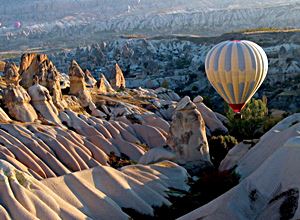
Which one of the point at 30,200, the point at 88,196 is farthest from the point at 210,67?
the point at 30,200

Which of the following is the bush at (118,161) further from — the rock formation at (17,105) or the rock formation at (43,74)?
the rock formation at (43,74)

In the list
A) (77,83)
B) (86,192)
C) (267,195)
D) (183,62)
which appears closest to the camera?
(267,195)

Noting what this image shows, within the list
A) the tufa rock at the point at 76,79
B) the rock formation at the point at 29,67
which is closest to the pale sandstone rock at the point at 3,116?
the tufa rock at the point at 76,79

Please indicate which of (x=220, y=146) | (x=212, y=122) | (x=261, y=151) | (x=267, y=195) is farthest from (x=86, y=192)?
(x=212, y=122)

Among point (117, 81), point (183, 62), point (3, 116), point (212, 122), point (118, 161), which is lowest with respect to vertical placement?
point (183, 62)

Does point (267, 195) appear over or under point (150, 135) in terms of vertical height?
over

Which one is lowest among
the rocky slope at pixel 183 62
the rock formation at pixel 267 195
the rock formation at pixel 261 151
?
the rocky slope at pixel 183 62

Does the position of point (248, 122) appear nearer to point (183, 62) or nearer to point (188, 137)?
point (188, 137)
